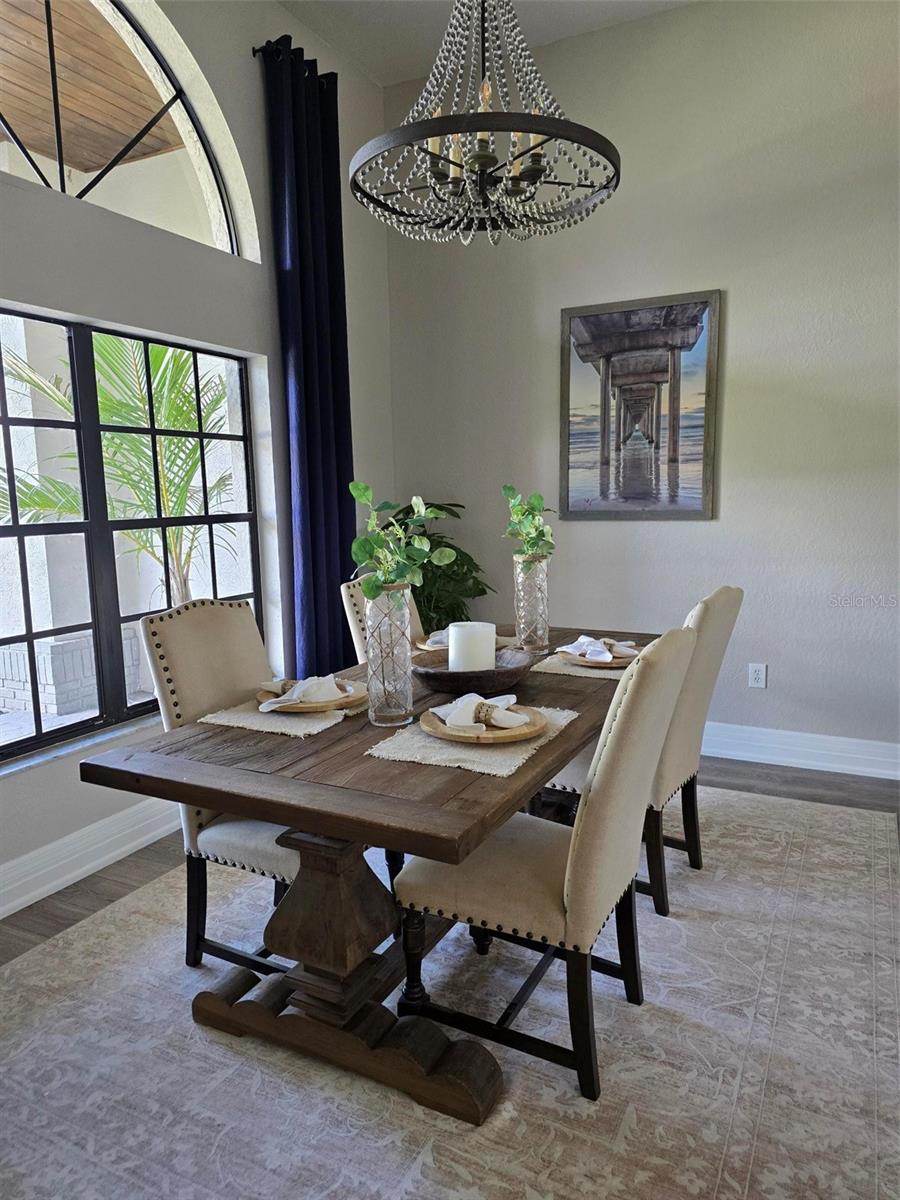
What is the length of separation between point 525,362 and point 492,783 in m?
3.11

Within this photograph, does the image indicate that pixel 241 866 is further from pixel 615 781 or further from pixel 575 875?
pixel 615 781

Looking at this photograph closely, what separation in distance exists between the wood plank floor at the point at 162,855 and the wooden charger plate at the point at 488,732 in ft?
4.90

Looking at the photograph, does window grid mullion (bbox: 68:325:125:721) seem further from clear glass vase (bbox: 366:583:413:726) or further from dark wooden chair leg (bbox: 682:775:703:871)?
dark wooden chair leg (bbox: 682:775:703:871)

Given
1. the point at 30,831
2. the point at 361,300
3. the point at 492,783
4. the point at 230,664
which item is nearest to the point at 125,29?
the point at 361,300

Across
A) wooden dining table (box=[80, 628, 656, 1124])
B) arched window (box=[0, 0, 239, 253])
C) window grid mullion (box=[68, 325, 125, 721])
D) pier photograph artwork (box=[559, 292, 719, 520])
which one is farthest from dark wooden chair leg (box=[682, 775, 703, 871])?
arched window (box=[0, 0, 239, 253])

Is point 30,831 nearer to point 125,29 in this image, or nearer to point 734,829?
point 734,829

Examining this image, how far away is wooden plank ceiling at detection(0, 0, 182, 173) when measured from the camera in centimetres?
266

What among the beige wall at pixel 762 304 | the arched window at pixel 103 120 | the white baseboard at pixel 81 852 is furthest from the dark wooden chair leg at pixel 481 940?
the arched window at pixel 103 120

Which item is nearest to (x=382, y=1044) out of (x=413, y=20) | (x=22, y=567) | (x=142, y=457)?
(x=22, y=567)

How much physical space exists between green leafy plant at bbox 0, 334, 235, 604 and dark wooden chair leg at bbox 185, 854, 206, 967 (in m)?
1.41

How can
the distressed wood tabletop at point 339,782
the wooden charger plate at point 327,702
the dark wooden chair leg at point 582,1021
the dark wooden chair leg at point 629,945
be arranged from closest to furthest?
the distressed wood tabletop at point 339,782, the dark wooden chair leg at point 582,1021, the dark wooden chair leg at point 629,945, the wooden charger plate at point 327,702

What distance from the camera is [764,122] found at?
360cm

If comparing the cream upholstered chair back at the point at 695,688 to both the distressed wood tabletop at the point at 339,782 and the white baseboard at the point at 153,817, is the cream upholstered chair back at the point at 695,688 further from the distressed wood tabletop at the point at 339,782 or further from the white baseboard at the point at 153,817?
Result: the white baseboard at the point at 153,817

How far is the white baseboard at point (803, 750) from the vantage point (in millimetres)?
3617
